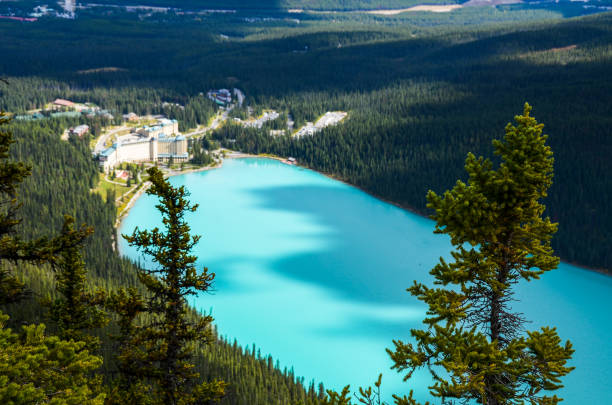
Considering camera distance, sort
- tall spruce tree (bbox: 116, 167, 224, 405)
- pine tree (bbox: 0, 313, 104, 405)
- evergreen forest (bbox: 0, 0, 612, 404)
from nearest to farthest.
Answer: pine tree (bbox: 0, 313, 104, 405) → tall spruce tree (bbox: 116, 167, 224, 405) → evergreen forest (bbox: 0, 0, 612, 404)

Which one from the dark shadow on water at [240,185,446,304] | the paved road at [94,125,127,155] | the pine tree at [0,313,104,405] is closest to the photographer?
the pine tree at [0,313,104,405]

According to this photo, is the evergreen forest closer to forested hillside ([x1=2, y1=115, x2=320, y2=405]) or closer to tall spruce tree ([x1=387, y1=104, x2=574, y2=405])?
forested hillside ([x1=2, y1=115, x2=320, y2=405])

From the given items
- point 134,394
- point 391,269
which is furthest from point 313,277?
point 134,394

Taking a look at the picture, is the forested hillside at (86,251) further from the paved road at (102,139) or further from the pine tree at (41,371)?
the pine tree at (41,371)

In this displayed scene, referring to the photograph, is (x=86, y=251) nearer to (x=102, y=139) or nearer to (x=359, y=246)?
(x=359, y=246)

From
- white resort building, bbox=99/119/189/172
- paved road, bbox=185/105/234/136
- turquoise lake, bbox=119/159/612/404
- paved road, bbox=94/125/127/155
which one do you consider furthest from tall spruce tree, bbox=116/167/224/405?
paved road, bbox=185/105/234/136

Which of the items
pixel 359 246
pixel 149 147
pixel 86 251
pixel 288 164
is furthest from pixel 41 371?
pixel 288 164

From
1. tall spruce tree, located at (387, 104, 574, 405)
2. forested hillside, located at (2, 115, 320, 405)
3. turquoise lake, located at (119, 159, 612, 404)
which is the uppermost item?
tall spruce tree, located at (387, 104, 574, 405)
